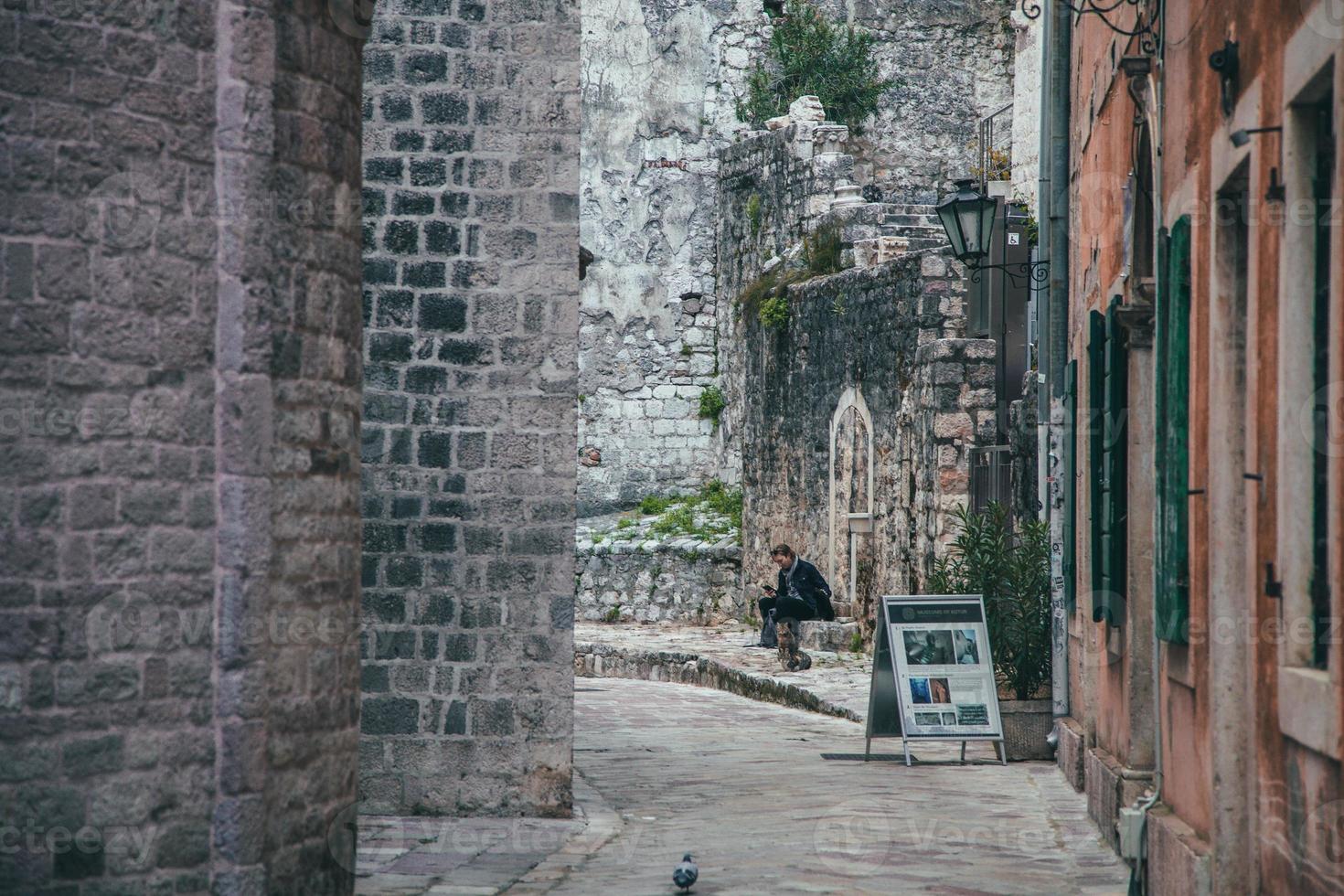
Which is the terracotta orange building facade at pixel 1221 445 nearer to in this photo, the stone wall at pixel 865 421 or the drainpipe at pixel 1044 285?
the drainpipe at pixel 1044 285

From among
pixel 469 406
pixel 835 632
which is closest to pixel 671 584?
pixel 835 632

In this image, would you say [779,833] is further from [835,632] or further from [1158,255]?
[835,632]

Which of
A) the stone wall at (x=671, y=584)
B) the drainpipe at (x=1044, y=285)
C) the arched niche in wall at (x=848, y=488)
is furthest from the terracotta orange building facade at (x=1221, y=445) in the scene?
the stone wall at (x=671, y=584)

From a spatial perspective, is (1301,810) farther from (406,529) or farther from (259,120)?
(406,529)

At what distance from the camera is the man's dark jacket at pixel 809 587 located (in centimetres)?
1856

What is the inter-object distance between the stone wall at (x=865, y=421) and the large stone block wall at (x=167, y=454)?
1003 centimetres

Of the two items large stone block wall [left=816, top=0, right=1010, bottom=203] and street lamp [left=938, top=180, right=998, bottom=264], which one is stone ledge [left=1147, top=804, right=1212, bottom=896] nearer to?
street lamp [left=938, top=180, right=998, bottom=264]

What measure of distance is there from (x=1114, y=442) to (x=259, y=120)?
412 centimetres

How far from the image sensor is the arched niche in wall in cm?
1891

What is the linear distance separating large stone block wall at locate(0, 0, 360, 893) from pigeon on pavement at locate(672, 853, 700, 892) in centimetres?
126

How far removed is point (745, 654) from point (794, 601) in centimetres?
151

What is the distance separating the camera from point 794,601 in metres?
18.2

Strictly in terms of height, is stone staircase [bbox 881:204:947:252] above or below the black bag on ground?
above

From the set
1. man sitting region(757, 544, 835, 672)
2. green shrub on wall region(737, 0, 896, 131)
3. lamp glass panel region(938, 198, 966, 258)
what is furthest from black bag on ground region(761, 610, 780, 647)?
green shrub on wall region(737, 0, 896, 131)
